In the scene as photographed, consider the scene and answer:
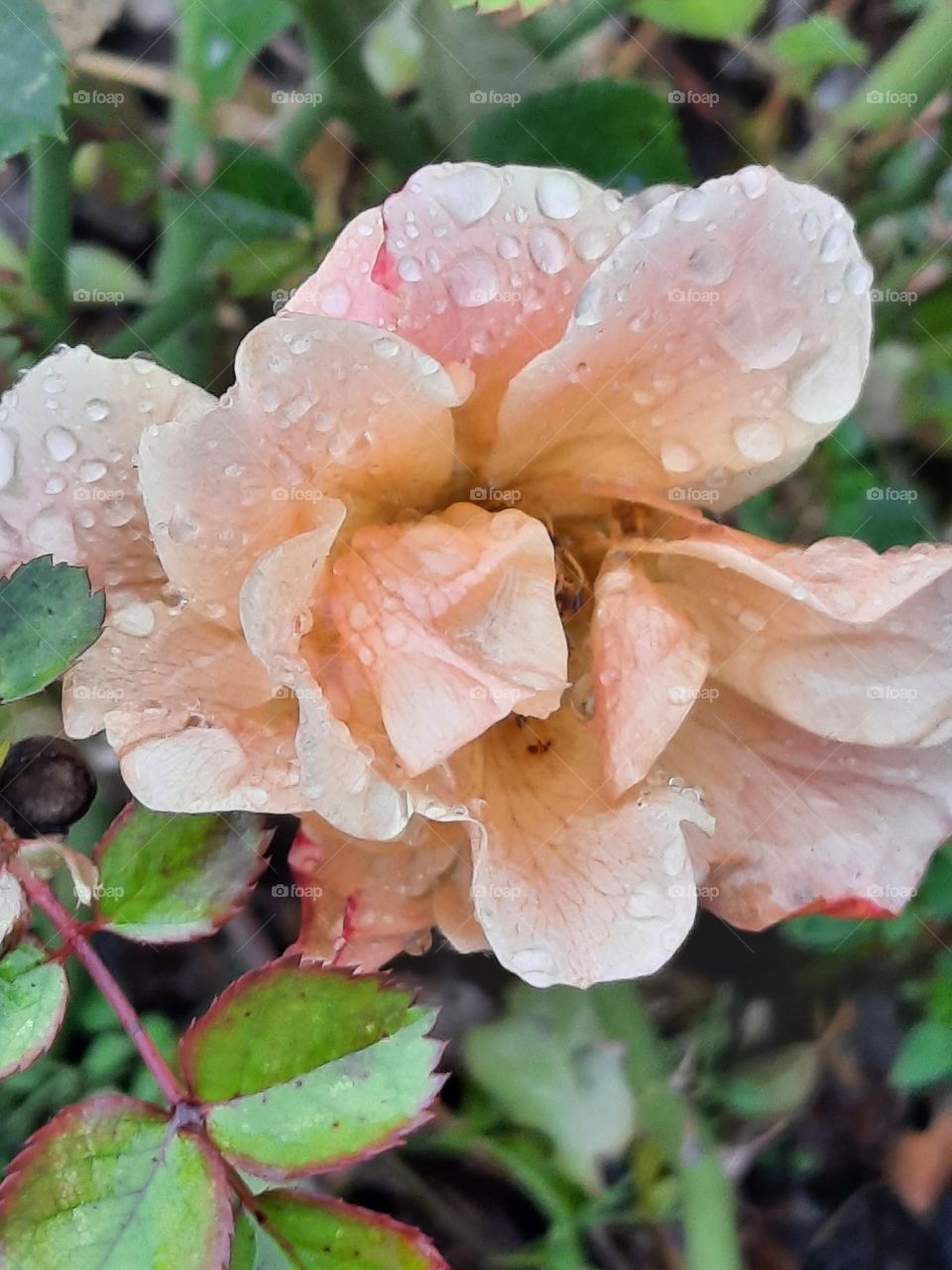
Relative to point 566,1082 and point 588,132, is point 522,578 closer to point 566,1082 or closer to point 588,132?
point 588,132

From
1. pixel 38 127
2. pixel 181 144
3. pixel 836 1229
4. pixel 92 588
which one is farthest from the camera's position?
pixel 836 1229

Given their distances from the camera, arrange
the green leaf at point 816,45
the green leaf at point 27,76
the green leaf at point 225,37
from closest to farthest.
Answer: the green leaf at point 27,76 → the green leaf at point 225,37 → the green leaf at point 816,45

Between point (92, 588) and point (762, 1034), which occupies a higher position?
point (92, 588)

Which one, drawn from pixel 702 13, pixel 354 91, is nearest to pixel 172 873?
pixel 354 91

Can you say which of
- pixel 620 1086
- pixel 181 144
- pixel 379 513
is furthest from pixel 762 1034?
pixel 181 144

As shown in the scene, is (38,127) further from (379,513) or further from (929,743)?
(929,743)

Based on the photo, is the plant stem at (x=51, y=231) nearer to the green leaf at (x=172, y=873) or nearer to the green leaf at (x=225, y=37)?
the green leaf at (x=225, y=37)

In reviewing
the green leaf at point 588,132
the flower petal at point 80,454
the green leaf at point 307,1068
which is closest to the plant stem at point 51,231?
the green leaf at point 588,132
